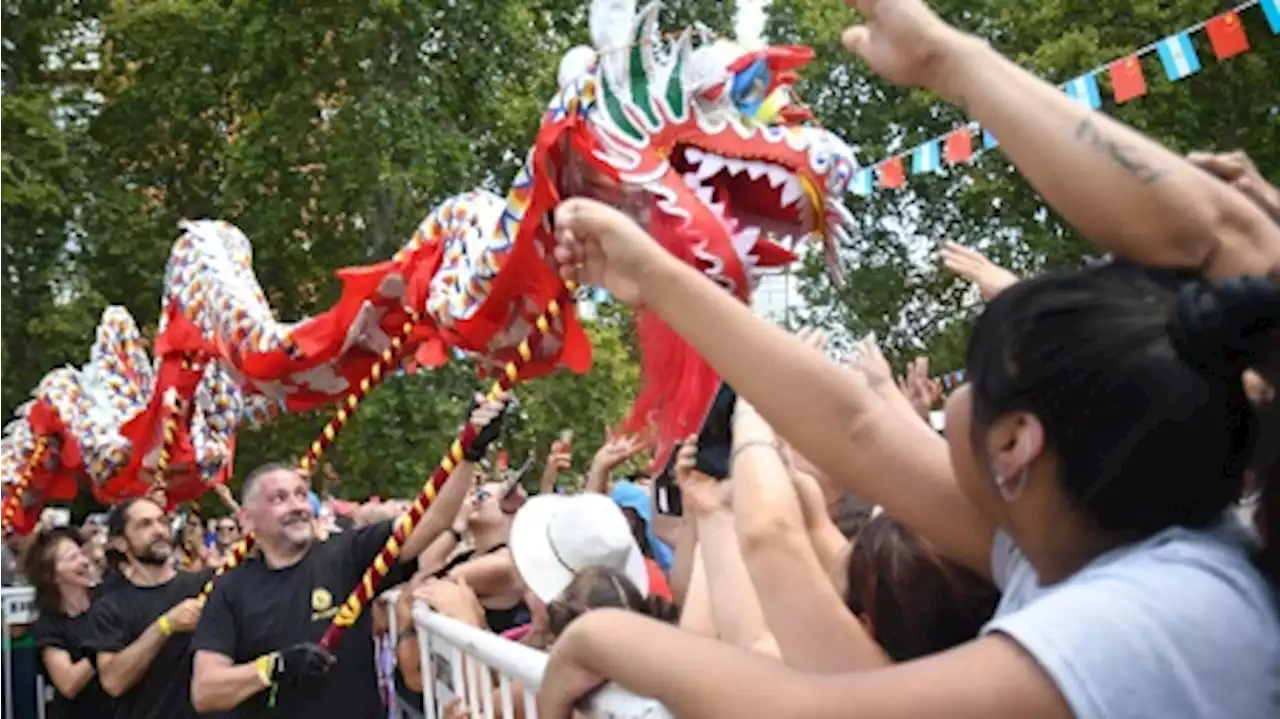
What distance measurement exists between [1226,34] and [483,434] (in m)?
5.01

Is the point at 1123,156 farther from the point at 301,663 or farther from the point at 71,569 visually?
the point at 71,569

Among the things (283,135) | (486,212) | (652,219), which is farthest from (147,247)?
(652,219)

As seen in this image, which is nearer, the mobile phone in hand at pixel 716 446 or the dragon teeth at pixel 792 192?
the mobile phone in hand at pixel 716 446

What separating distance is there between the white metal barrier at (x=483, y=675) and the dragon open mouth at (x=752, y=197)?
1.15 m

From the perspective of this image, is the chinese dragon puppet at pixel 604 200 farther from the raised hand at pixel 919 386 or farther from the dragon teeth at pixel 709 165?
the raised hand at pixel 919 386

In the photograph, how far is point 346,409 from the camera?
6.58m

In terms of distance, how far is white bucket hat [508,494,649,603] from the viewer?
13.1 feet

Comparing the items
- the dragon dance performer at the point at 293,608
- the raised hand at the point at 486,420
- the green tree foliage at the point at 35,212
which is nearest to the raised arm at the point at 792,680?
the raised hand at the point at 486,420

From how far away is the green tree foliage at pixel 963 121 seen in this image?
1933cm

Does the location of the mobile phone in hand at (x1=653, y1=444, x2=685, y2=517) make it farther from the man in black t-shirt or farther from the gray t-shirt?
the gray t-shirt

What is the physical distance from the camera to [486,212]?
590 centimetres

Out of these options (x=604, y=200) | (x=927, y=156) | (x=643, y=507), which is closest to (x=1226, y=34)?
(x=927, y=156)

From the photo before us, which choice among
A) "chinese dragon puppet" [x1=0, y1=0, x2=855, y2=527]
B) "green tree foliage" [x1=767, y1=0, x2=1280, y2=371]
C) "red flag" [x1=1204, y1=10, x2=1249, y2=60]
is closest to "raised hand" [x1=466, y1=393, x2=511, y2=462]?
"chinese dragon puppet" [x1=0, y1=0, x2=855, y2=527]

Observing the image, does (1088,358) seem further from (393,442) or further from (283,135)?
(283,135)
